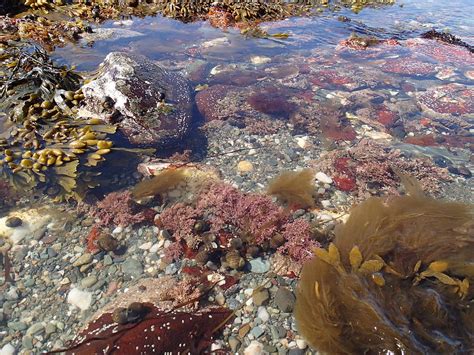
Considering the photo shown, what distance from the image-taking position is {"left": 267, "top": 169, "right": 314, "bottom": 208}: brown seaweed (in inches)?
154

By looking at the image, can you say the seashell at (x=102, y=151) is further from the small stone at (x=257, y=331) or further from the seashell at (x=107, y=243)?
the small stone at (x=257, y=331)

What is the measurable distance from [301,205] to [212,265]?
1.26m

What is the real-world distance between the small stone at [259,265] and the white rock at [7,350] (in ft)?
6.67

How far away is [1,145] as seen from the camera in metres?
4.16

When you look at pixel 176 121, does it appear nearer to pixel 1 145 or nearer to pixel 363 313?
pixel 1 145

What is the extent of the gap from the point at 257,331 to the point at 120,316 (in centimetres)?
111

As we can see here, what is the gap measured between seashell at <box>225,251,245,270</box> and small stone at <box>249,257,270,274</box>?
0.12 meters

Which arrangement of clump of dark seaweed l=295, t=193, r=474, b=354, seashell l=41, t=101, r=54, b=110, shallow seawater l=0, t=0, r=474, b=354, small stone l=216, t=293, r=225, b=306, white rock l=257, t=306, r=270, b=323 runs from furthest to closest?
seashell l=41, t=101, r=54, b=110
shallow seawater l=0, t=0, r=474, b=354
small stone l=216, t=293, r=225, b=306
white rock l=257, t=306, r=270, b=323
clump of dark seaweed l=295, t=193, r=474, b=354

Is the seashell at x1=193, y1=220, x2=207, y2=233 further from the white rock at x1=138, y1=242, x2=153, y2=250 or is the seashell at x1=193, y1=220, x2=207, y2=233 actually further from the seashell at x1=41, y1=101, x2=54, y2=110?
the seashell at x1=41, y1=101, x2=54, y2=110

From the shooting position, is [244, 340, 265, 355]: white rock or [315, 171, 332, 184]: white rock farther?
[315, 171, 332, 184]: white rock

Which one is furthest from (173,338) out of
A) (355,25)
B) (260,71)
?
(355,25)

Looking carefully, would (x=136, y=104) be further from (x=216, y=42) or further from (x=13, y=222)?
(x=216, y=42)

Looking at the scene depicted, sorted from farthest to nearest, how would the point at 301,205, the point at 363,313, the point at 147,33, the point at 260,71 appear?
the point at 147,33 → the point at 260,71 → the point at 301,205 → the point at 363,313

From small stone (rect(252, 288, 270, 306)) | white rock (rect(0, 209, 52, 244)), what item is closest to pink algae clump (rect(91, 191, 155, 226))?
white rock (rect(0, 209, 52, 244))
